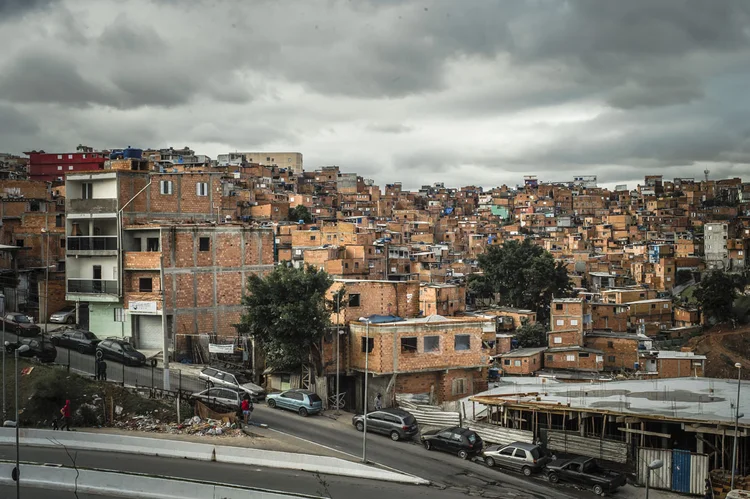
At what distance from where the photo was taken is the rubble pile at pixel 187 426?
78.2 feet

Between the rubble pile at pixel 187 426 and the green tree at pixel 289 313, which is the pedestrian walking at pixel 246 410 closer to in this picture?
the rubble pile at pixel 187 426

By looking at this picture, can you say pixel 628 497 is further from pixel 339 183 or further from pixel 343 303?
pixel 339 183

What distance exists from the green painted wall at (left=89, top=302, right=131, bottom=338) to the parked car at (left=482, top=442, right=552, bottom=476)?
20.5 metres

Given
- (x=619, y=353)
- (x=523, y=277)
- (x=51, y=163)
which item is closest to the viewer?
(x=619, y=353)

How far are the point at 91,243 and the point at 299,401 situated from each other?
627 inches

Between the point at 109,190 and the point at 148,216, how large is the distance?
240 cm

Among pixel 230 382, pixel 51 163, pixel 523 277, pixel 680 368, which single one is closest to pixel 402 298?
pixel 230 382

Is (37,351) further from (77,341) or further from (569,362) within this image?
(569,362)

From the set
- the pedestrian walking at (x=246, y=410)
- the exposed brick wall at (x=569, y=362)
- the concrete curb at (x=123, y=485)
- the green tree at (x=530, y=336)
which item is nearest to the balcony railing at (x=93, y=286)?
the pedestrian walking at (x=246, y=410)

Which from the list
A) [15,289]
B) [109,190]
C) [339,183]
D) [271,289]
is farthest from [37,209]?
[339,183]

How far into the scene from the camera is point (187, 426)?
24.4 metres

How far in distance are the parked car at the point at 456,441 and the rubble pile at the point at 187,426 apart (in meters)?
6.59

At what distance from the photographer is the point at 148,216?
1449 inches

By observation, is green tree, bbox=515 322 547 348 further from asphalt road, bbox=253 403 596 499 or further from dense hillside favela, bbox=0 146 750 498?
asphalt road, bbox=253 403 596 499
